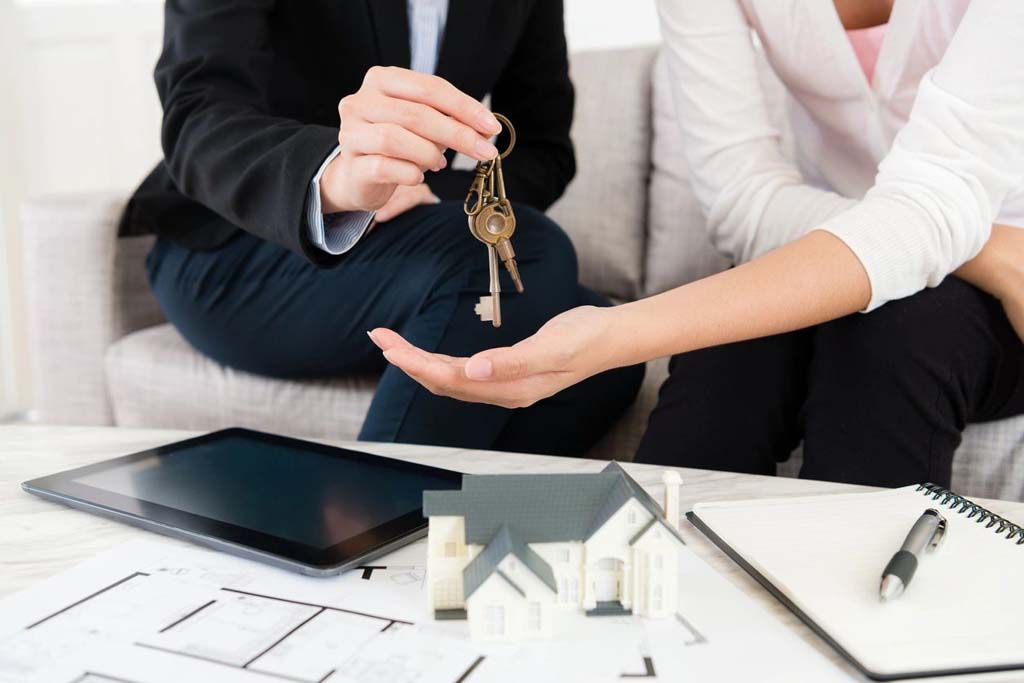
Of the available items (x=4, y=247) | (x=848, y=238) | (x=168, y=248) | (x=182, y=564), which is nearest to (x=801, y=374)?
(x=848, y=238)

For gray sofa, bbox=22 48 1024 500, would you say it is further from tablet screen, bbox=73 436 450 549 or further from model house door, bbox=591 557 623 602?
model house door, bbox=591 557 623 602

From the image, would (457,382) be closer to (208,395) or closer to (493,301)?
(493,301)

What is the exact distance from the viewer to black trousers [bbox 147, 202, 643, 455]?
105cm

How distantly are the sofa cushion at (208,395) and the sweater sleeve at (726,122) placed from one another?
0.51 metres

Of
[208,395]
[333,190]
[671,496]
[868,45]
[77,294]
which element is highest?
[868,45]

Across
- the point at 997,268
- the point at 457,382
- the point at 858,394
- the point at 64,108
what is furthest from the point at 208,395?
the point at 64,108

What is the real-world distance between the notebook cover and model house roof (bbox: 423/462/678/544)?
0.31 feet

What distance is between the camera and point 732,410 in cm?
91

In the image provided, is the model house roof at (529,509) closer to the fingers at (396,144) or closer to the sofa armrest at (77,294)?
the fingers at (396,144)

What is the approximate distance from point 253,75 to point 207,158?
0.16 m

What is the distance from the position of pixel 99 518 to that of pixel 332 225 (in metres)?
0.35

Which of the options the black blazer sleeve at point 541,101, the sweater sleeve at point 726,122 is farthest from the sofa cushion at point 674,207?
the sweater sleeve at point 726,122

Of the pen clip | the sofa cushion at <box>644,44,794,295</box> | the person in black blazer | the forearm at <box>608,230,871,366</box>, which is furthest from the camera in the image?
the sofa cushion at <box>644,44,794,295</box>

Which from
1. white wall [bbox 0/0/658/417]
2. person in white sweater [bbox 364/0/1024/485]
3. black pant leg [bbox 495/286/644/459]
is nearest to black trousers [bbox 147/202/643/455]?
black pant leg [bbox 495/286/644/459]
